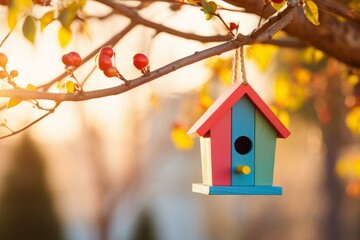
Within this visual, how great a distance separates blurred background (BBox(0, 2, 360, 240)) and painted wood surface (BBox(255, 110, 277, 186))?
1048mm

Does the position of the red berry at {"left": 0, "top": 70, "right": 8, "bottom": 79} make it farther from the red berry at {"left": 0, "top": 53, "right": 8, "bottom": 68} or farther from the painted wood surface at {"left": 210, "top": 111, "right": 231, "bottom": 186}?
the painted wood surface at {"left": 210, "top": 111, "right": 231, "bottom": 186}

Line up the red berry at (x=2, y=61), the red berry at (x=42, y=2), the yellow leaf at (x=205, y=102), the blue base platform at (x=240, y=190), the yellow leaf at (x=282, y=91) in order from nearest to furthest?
the red berry at (x=2, y=61) < the red berry at (x=42, y=2) < the blue base platform at (x=240, y=190) < the yellow leaf at (x=205, y=102) < the yellow leaf at (x=282, y=91)

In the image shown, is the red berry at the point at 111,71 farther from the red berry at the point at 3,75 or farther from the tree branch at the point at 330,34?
the tree branch at the point at 330,34

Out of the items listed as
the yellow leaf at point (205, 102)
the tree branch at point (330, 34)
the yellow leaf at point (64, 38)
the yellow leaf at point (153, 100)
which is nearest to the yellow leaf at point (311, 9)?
the tree branch at point (330, 34)

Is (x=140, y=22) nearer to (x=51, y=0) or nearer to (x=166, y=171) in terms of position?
(x=51, y=0)

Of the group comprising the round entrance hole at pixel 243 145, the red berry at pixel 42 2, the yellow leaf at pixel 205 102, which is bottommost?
the round entrance hole at pixel 243 145

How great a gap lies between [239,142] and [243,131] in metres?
0.09

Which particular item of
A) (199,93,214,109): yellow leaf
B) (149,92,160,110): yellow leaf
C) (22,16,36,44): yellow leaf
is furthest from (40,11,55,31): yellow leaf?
(149,92,160,110): yellow leaf

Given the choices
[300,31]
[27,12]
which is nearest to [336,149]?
[300,31]

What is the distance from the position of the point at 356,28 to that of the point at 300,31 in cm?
38

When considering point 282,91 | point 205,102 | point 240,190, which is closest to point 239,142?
point 240,190

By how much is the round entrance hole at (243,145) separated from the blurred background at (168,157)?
1003 millimetres

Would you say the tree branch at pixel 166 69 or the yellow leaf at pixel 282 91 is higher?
the yellow leaf at pixel 282 91

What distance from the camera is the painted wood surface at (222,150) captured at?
2.97m
